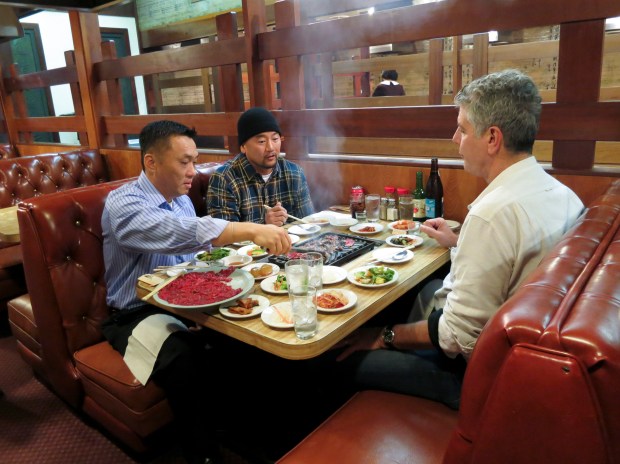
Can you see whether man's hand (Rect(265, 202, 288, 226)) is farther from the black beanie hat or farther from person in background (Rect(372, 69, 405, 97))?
person in background (Rect(372, 69, 405, 97))

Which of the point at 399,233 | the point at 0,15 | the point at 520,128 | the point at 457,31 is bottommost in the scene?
the point at 399,233

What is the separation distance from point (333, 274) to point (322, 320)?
1.07 ft

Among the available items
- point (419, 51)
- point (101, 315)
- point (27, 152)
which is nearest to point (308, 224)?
point (101, 315)

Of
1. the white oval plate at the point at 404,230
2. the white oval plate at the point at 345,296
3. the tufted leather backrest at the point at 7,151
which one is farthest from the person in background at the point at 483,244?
the tufted leather backrest at the point at 7,151

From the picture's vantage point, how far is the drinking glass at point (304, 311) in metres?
1.30

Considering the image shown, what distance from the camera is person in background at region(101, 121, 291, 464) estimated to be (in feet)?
5.69

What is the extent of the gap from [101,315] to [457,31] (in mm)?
2117

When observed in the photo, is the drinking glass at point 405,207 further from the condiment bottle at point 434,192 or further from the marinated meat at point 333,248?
the marinated meat at point 333,248

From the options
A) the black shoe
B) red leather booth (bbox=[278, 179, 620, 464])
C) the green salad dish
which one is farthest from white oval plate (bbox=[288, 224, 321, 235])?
red leather booth (bbox=[278, 179, 620, 464])

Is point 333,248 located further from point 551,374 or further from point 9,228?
point 9,228

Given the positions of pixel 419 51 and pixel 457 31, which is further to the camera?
pixel 419 51

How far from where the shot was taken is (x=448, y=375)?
1.49 metres

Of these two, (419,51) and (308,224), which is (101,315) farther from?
(419,51)

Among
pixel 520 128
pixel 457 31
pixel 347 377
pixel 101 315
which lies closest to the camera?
pixel 520 128
